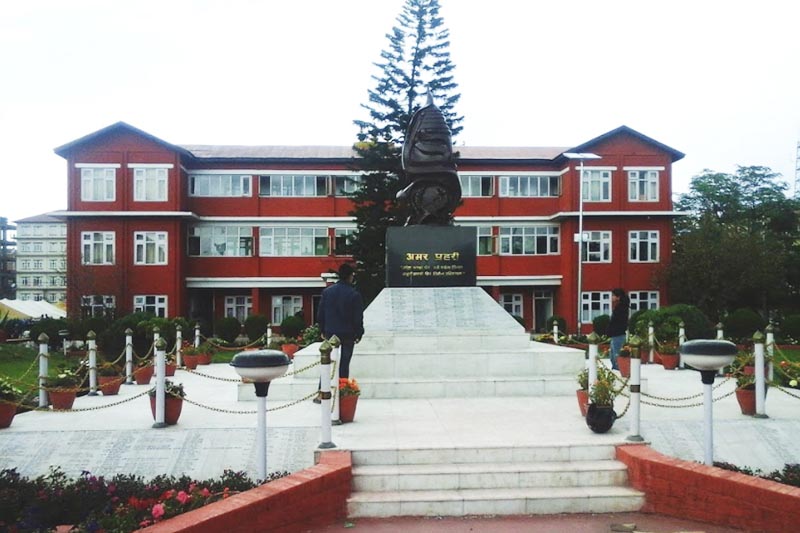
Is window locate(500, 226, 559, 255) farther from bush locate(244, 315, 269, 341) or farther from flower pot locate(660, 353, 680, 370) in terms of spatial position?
flower pot locate(660, 353, 680, 370)

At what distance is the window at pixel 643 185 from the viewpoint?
35.0 meters

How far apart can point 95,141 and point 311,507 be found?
31.6 m

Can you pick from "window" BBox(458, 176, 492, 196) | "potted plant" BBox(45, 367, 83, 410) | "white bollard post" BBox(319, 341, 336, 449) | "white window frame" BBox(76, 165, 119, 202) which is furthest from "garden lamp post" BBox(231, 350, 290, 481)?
"window" BBox(458, 176, 492, 196)

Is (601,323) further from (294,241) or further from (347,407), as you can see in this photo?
(347,407)

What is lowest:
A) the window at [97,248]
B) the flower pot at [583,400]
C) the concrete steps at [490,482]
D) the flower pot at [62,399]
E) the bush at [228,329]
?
the bush at [228,329]

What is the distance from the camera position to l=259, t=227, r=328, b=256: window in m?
35.3

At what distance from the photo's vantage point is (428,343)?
12.1 meters

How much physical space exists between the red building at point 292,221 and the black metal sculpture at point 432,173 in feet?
64.3

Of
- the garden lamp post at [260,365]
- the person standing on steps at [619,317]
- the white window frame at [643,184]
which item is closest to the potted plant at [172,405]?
the garden lamp post at [260,365]

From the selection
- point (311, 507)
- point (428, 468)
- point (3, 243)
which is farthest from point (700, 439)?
point (3, 243)

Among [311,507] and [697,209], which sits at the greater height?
[697,209]

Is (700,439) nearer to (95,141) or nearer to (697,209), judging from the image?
(95,141)

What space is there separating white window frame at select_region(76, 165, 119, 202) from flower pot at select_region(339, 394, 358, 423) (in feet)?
94.0

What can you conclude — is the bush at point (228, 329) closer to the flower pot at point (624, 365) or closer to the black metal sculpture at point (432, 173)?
the black metal sculpture at point (432, 173)
